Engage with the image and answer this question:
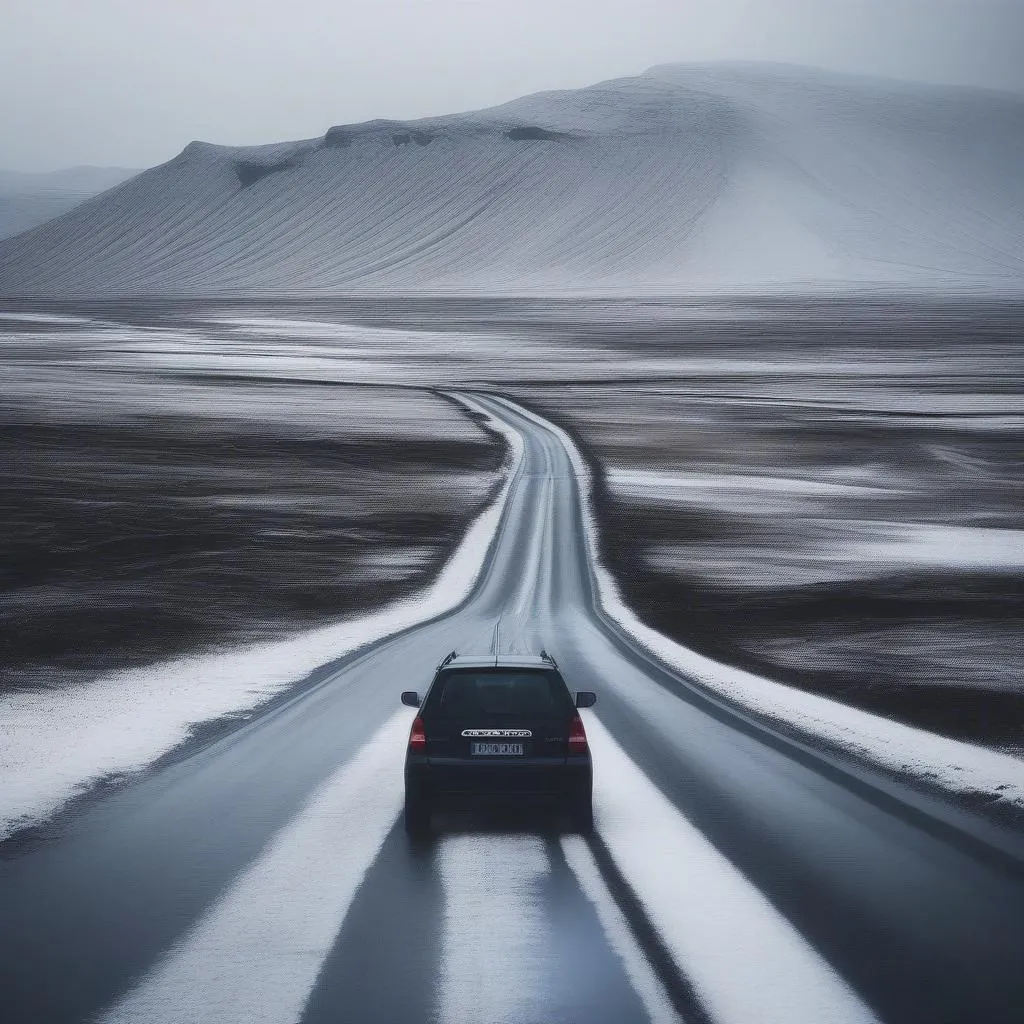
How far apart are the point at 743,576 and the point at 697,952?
25.5m

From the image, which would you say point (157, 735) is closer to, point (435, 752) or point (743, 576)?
point (435, 752)

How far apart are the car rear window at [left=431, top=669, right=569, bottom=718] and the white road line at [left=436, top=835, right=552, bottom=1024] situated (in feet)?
3.48

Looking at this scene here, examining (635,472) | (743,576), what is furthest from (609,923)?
(635,472)

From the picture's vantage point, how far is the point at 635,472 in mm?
54500

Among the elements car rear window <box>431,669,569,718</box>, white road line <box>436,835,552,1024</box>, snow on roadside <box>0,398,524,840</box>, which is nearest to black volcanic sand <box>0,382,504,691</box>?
snow on roadside <box>0,398,524,840</box>

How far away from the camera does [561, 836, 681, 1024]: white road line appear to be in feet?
24.8

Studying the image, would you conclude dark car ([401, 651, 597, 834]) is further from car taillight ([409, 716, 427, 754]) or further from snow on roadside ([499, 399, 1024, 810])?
snow on roadside ([499, 399, 1024, 810])

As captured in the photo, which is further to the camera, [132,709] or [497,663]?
[132,709]

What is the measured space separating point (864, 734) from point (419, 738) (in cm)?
738

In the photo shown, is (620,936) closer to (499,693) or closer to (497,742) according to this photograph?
(497,742)

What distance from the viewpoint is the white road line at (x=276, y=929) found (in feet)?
24.7

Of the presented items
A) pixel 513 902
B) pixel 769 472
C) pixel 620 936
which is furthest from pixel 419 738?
pixel 769 472

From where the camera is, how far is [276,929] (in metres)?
8.84

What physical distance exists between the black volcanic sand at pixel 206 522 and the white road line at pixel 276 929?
1002cm
